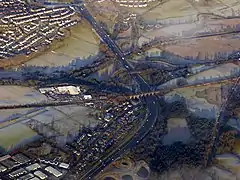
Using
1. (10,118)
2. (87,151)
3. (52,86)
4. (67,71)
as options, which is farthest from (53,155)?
(67,71)

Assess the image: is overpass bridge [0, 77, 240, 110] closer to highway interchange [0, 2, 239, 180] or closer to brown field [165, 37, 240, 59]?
highway interchange [0, 2, 239, 180]

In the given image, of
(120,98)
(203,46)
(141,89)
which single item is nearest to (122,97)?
(120,98)

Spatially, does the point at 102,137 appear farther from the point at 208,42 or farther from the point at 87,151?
the point at 208,42

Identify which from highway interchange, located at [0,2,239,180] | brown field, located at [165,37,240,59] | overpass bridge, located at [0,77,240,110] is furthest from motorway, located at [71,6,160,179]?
brown field, located at [165,37,240,59]

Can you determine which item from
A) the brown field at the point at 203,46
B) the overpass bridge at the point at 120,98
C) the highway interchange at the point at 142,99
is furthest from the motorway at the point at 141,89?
the brown field at the point at 203,46

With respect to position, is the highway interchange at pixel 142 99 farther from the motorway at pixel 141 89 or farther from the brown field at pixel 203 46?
the brown field at pixel 203 46

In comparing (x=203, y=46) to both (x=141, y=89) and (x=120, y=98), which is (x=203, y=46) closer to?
(x=141, y=89)

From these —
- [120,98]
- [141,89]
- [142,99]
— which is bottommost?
[142,99]

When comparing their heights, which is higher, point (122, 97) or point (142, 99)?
point (122, 97)
